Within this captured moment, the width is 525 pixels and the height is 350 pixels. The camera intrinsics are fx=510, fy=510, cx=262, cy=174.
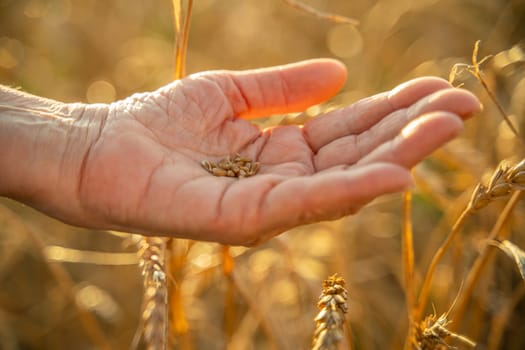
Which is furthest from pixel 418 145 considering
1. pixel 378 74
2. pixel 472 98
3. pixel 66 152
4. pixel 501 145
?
pixel 378 74

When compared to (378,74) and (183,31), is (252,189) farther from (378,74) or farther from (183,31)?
(378,74)

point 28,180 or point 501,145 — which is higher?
point 501,145

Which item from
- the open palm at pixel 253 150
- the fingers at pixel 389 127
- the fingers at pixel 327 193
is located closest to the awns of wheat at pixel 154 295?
the open palm at pixel 253 150

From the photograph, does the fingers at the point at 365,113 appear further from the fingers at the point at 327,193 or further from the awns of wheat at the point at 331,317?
the awns of wheat at the point at 331,317

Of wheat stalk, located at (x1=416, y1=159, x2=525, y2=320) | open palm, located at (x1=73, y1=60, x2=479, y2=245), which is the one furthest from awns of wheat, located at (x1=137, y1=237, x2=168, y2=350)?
wheat stalk, located at (x1=416, y1=159, x2=525, y2=320)

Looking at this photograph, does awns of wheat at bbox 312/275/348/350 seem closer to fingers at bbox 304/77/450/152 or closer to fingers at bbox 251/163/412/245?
fingers at bbox 251/163/412/245

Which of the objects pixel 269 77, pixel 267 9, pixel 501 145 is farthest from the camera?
pixel 267 9
